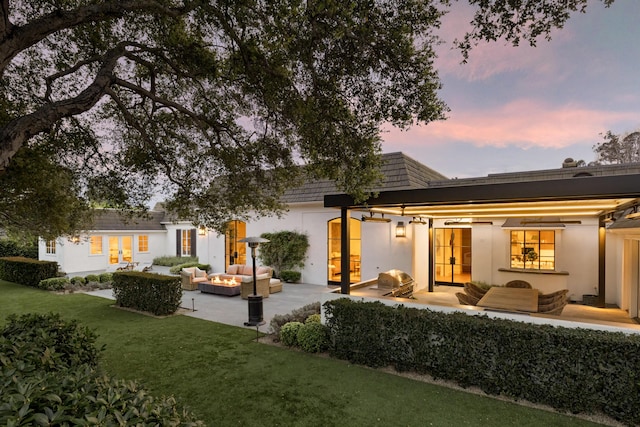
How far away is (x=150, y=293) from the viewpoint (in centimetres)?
983

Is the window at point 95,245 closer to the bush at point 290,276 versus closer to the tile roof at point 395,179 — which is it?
the bush at point 290,276

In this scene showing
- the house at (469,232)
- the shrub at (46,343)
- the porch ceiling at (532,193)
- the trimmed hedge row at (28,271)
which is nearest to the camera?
the shrub at (46,343)

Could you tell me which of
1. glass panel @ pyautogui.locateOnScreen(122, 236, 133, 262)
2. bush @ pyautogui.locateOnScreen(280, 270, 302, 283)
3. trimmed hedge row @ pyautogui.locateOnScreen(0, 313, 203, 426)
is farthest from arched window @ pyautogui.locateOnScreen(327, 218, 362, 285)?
glass panel @ pyautogui.locateOnScreen(122, 236, 133, 262)

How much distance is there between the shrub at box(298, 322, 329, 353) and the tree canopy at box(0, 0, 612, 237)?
2727 mm

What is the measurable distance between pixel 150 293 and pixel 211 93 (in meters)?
6.49

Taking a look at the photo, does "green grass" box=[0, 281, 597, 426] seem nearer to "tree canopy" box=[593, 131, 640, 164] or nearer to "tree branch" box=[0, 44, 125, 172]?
"tree branch" box=[0, 44, 125, 172]

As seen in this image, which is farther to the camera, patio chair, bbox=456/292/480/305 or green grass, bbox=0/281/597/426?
patio chair, bbox=456/292/480/305

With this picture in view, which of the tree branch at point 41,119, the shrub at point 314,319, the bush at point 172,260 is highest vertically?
the tree branch at point 41,119

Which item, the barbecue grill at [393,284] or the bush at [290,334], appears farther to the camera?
the barbecue grill at [393,284]

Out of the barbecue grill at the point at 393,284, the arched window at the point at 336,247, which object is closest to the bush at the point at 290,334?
the barbecue grill at the point at 393,284

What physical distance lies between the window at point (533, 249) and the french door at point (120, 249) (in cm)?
2148

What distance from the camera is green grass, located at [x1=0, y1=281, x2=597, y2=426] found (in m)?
4.23

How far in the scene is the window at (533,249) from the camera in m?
10.8

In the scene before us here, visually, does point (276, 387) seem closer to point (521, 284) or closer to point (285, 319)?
point (285, 319)
